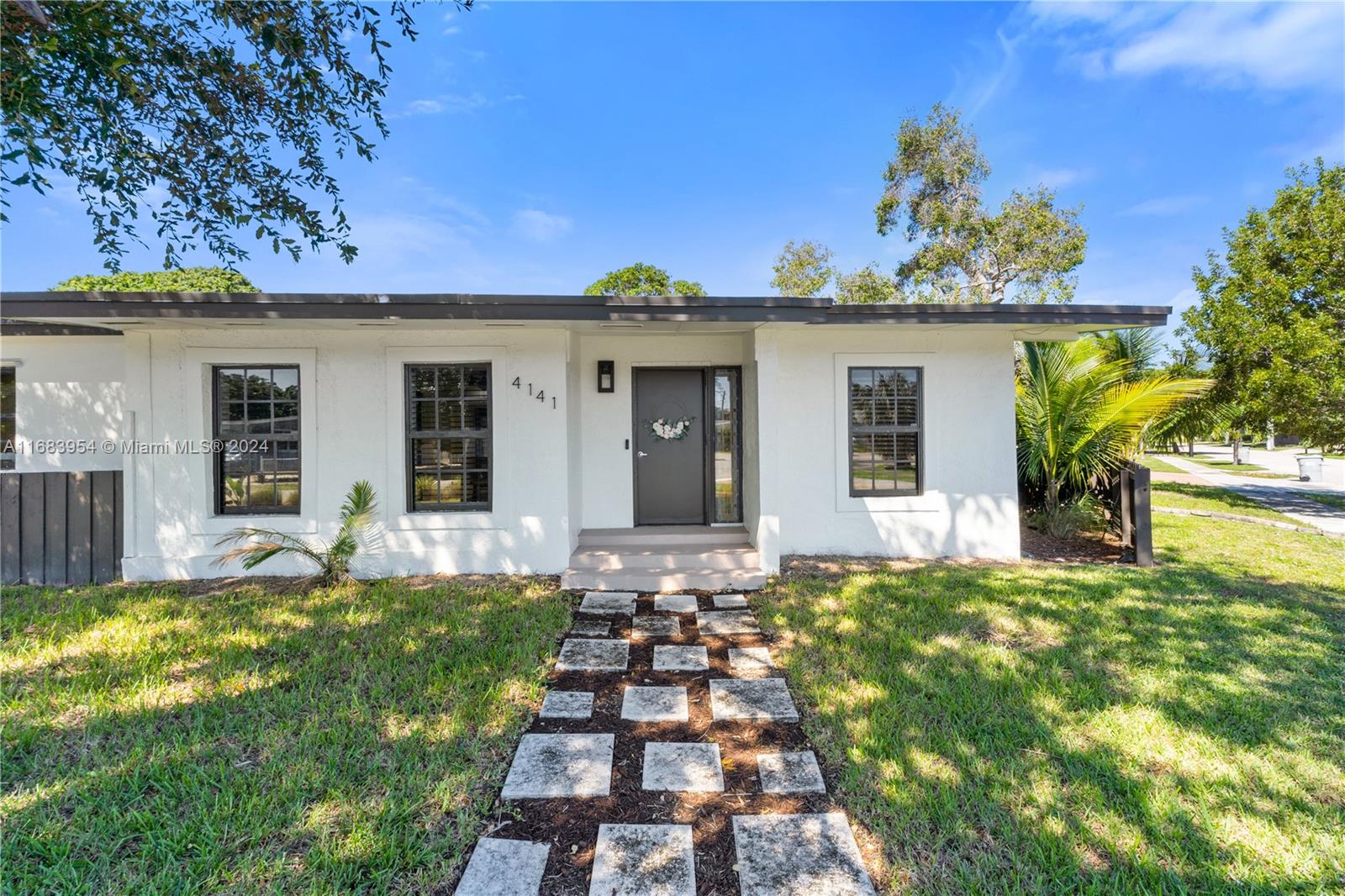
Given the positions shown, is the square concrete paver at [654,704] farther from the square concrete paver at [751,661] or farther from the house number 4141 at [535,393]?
the house number 4141 at [535,393]

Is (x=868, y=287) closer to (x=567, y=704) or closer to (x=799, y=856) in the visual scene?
(x=567, y=704)

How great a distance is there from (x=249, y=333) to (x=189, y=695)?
3916 millimetres

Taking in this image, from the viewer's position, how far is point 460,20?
555cm

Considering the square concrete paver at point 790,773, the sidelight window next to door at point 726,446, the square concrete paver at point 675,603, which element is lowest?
the square concrete paver at point 790,773

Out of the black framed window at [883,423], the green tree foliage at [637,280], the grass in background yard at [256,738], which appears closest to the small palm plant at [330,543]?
the grass in background yard at [256,738]

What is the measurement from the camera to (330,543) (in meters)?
5.74

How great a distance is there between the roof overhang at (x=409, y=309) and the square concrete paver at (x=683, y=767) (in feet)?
11.7

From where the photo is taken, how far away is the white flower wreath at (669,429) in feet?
22.8

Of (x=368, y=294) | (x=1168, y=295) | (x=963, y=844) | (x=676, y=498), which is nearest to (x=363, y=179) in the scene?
(x=368, y=294)

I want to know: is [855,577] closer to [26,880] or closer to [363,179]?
[26,880]

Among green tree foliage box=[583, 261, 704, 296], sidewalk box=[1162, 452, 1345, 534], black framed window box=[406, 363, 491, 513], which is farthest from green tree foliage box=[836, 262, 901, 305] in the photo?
black framed window box=[406, 363, 491, 513]

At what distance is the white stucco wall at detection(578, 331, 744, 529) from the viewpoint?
6.79 m

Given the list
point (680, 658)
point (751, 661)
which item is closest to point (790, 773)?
point (751, 661)

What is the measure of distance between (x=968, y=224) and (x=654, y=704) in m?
15.7
